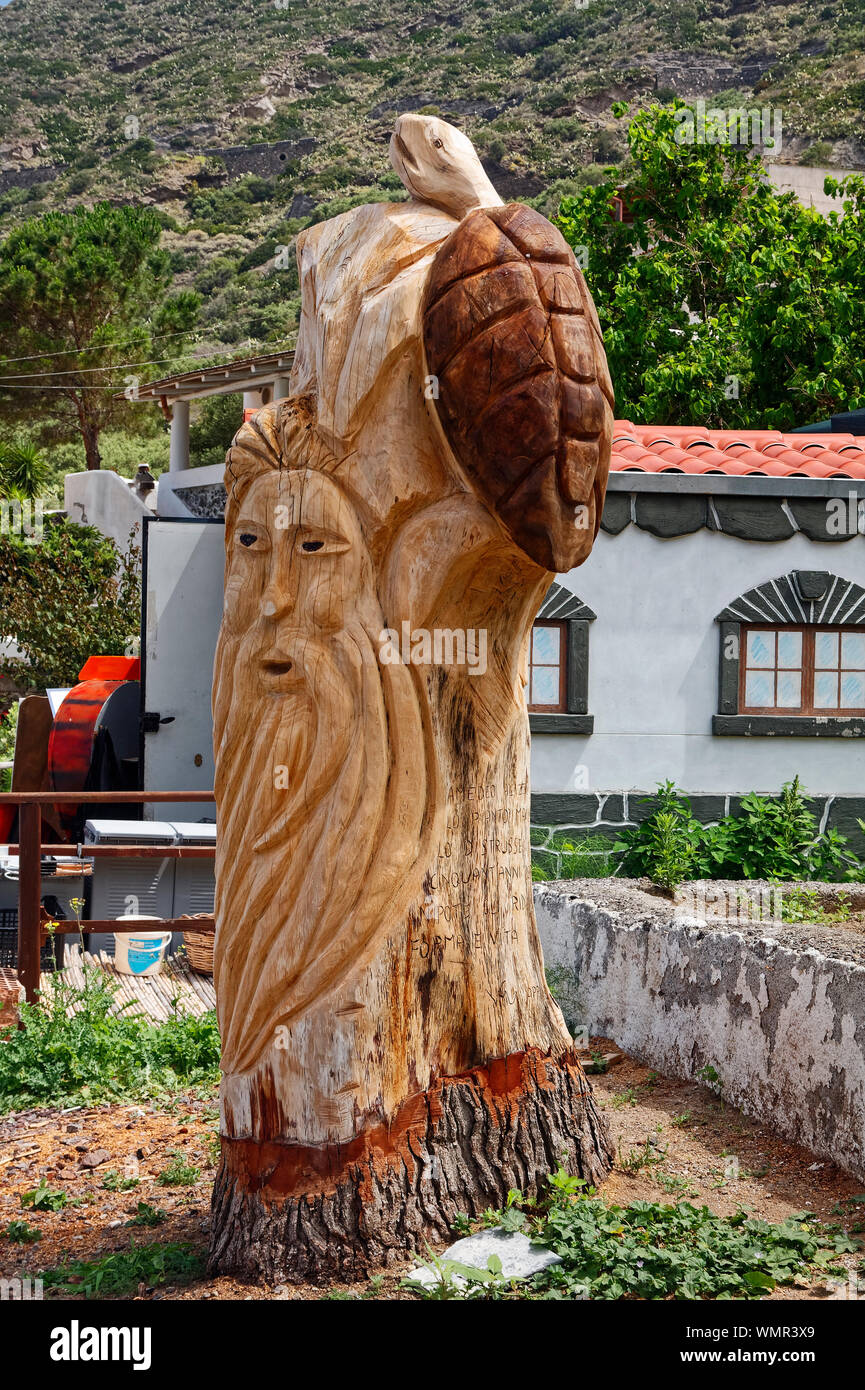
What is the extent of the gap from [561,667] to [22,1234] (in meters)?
6.24

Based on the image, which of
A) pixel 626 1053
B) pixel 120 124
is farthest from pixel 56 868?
pixel 120 124

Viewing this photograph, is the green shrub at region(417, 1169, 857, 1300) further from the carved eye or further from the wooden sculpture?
the carved eye

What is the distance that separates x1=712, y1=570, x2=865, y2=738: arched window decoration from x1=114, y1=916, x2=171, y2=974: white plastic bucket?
438cm

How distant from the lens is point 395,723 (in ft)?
10.9

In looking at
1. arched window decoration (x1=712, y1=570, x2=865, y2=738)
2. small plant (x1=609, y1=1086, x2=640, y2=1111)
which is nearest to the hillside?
arched window decoration (x1=712, y1=570, x2=865, y2=738)

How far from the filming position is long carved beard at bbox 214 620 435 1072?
330 centimetres

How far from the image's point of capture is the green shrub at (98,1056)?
5.09 m

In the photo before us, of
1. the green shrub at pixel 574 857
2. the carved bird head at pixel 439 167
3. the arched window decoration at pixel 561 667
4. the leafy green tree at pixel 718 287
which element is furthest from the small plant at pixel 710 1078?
the leafy green tree at pixel 718 287

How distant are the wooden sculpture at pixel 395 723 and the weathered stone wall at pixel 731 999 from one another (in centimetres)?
81

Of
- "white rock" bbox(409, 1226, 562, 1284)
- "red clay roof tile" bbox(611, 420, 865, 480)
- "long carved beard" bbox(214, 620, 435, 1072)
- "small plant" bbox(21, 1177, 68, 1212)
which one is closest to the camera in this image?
"white rock" bbox(409, 1226, 562, 1284)

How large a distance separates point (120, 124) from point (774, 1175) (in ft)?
242

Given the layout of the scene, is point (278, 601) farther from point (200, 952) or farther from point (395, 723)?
point (200, 952)
